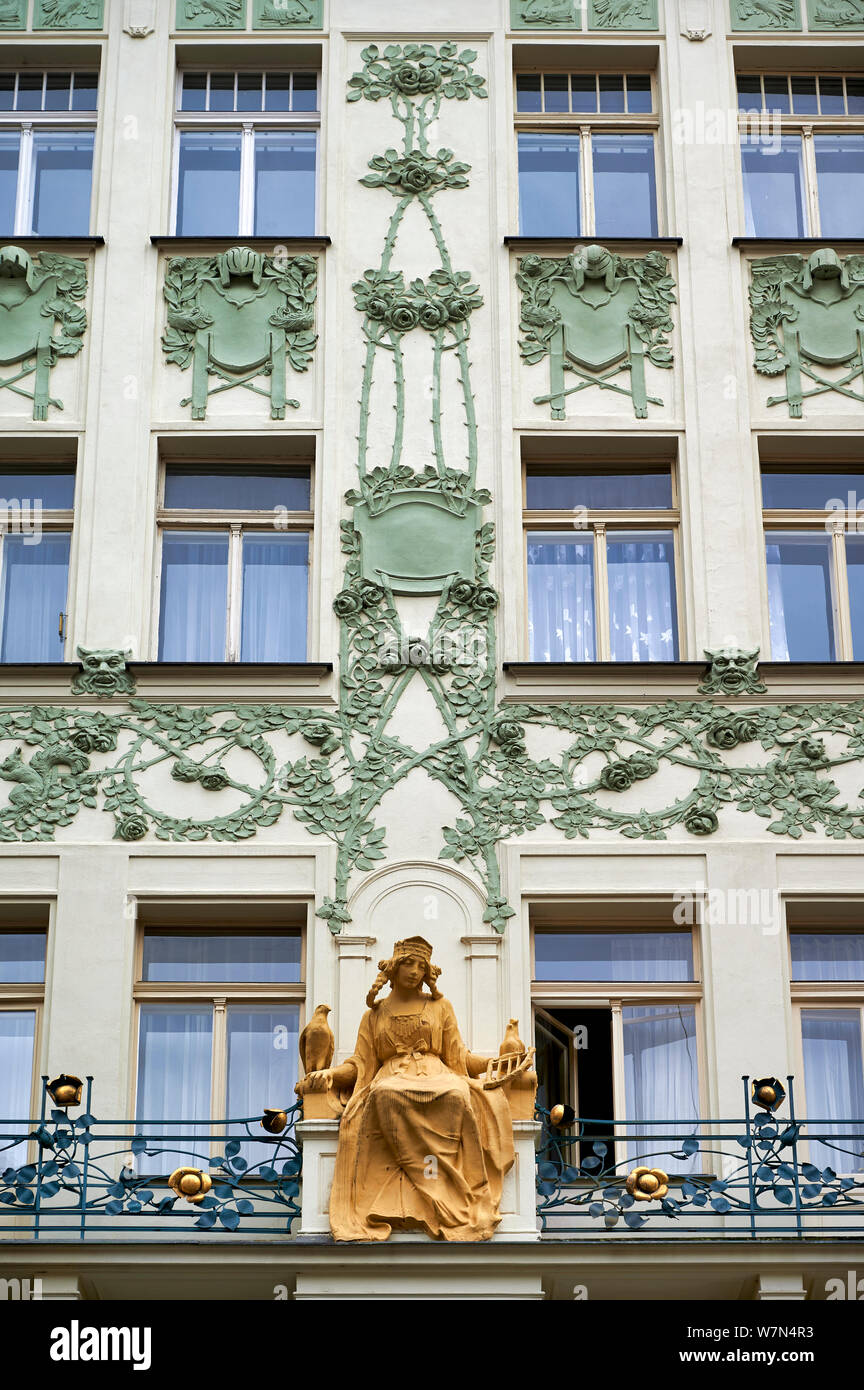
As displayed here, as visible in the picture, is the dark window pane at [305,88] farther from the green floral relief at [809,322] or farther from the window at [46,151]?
the green floral relief at [809,322]

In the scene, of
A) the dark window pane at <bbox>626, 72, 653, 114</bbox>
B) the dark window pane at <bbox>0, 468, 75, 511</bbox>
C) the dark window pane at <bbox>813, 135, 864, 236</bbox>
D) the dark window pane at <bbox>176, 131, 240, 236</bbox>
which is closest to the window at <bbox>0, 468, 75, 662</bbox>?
the dark window pane at <bbox>0, 468, 75, 511</bbox>

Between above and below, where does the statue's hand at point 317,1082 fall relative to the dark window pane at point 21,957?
below

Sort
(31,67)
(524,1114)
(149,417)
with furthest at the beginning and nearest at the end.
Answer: (31,67), (149,417), (524,1114)

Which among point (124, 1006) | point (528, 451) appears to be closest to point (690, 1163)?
point (124, 1006)

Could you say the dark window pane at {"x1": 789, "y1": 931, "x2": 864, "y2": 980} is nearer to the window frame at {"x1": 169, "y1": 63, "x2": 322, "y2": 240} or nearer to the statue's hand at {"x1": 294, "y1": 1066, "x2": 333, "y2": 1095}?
the statue's hand at {"x1": 294, "y1": 1066, "x2": 333, "y2": 1095}

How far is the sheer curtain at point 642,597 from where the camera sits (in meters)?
17.3

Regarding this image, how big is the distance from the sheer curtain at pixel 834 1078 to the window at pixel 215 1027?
3791mm

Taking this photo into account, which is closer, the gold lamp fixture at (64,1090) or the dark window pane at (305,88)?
the gold lamp fixture at (64,1090)

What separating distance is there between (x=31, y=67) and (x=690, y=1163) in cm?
1104

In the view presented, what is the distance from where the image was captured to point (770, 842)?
1627cm

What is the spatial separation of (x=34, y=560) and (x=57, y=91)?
456 centimetres

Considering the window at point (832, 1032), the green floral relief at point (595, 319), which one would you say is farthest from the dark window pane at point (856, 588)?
the window at point (832, 1032)

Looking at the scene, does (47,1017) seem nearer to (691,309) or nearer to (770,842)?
(770,842)

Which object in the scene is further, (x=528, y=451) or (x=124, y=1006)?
(x=528, y=451)
